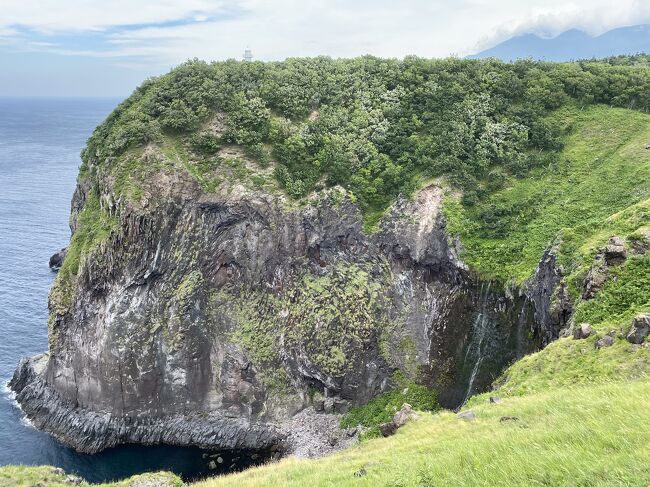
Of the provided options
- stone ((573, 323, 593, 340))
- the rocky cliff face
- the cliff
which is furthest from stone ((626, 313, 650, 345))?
the rocky cliff face

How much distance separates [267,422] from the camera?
49.2 metres

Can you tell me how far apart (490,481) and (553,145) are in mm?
46566

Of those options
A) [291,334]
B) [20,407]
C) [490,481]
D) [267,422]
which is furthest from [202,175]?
[490,481]

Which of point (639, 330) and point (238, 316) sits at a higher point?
point (639, 330)

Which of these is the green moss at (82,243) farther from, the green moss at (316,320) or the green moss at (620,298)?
the green moss at (620,298)

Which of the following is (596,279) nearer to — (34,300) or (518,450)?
(518,450)

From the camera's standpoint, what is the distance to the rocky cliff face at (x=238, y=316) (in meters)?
48.4

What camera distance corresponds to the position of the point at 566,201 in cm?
4538

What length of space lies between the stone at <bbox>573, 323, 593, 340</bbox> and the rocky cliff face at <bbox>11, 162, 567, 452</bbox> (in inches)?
736

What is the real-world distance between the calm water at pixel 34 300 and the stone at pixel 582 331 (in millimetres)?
32708

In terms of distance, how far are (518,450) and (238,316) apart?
4021 cm

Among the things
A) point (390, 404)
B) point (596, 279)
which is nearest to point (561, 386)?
point (596, 279)

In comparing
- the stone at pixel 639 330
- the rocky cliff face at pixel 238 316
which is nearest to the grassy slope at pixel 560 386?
the stone at pixel 639 330

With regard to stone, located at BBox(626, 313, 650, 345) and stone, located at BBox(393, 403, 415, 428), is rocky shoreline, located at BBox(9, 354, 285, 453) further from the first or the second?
stone, located at BBox(626, 313, 650, 345)
